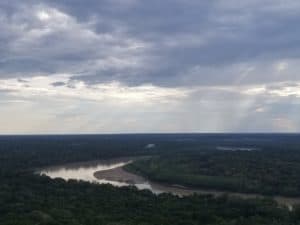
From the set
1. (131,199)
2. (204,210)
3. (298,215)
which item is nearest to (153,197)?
(131,199)

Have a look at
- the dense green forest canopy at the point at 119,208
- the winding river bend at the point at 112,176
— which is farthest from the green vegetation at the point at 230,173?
the dense green forest canopy at the point at 119,208

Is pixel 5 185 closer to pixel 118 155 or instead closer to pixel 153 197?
pixel 153 197

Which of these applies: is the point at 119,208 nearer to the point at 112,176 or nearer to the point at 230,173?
the point at 230,173

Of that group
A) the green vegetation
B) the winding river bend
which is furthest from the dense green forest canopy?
the green vegetation

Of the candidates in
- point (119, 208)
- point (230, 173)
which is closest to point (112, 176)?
point (230, 173)

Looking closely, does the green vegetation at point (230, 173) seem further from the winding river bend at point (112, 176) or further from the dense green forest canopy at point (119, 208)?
the dense green forest canopy at point (119, 208)

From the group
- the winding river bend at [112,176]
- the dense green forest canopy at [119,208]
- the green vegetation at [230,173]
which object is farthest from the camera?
the green vegetation at [230,173]
